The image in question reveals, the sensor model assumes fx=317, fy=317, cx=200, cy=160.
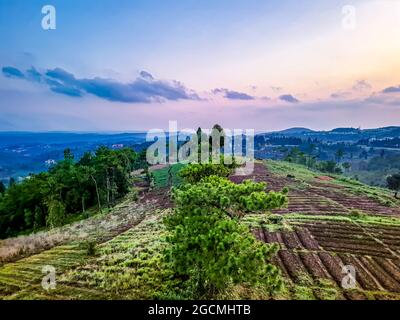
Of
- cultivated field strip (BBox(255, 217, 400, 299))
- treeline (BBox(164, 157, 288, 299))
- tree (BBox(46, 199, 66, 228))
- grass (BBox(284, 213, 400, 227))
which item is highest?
treeline (BBox(164, 157, 288, 299))

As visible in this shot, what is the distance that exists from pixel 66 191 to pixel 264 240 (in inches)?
Result: 1244

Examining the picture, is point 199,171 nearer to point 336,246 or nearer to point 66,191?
point 336,246

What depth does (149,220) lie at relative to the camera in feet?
99.6

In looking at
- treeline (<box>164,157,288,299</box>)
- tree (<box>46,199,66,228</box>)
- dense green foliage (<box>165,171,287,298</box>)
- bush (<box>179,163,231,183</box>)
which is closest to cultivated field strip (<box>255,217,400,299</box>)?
treeline (<box>164,157,288,299</box>)

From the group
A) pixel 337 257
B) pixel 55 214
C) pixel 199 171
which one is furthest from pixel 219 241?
pixel 55 214

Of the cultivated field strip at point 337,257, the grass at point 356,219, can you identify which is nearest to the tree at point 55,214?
the cultivated field strip at point 337,257

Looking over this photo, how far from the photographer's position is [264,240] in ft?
73.4

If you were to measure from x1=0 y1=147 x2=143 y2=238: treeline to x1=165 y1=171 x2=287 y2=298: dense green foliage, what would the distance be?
98.1 feet

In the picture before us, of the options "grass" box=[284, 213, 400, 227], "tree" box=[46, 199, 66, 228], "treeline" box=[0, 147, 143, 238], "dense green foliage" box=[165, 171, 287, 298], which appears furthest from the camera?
"treeline" box=[0, 147, 143, 238]

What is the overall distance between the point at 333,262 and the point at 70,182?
36339mm

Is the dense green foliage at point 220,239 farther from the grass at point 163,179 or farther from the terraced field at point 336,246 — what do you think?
the grass at point 163,179

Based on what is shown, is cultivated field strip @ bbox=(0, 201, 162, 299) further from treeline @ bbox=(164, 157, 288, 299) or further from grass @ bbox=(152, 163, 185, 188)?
grass @ bbox=(152, 163, 185, 188)

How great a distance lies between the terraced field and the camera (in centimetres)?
1484

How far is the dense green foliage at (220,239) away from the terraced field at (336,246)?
4186 mm
